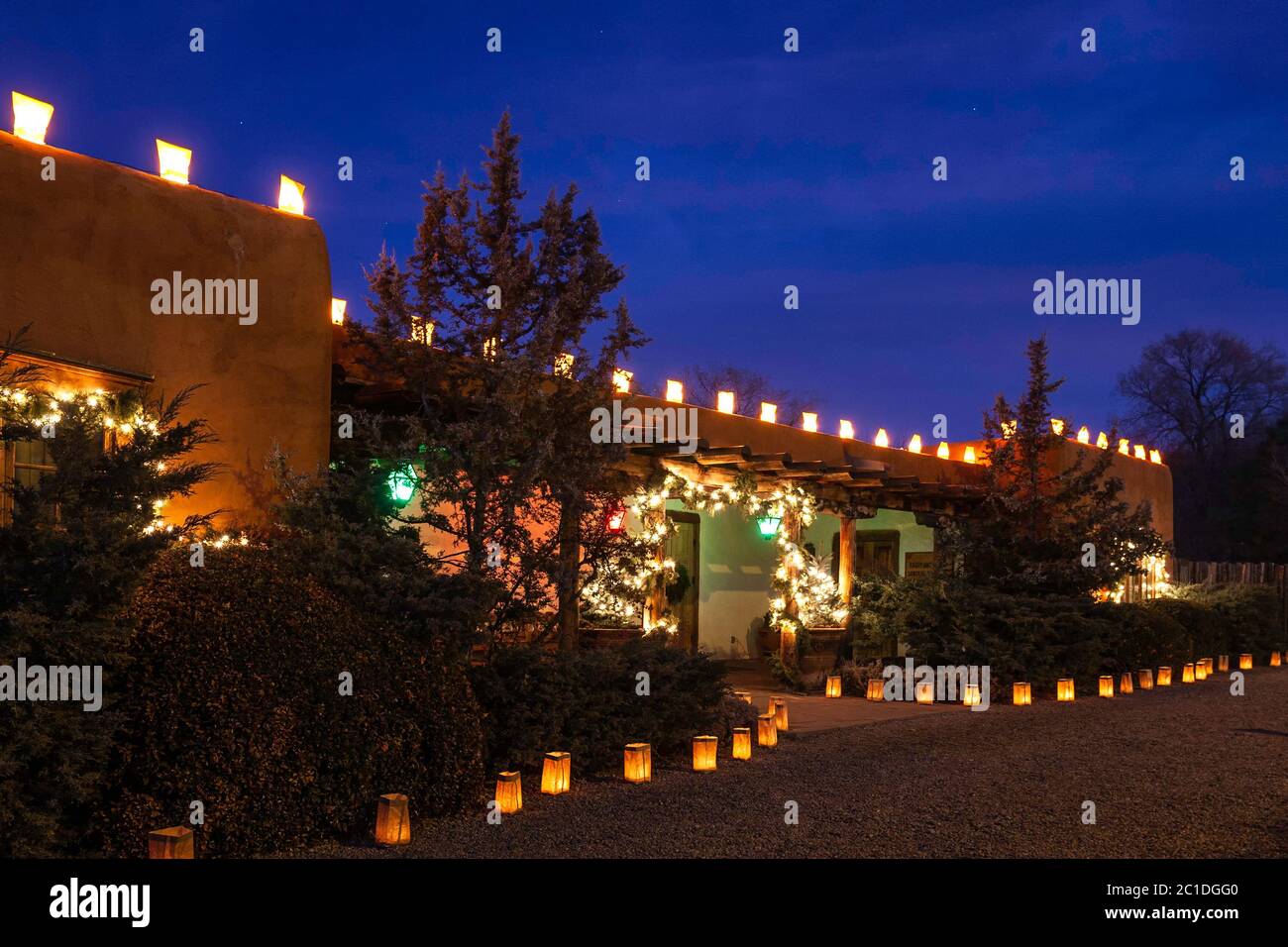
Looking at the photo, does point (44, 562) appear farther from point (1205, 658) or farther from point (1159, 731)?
point (1205, 658)

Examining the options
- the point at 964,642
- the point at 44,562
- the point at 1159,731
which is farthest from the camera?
the point at 964,642

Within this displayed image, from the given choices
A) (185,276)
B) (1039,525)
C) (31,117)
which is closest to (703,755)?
(185,276)

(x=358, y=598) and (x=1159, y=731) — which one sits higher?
(x=358, y=598)

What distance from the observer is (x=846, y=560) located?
15.0 m

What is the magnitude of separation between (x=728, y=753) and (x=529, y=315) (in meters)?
3.91

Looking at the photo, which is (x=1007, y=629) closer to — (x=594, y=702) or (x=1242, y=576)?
(x=594, y=702)

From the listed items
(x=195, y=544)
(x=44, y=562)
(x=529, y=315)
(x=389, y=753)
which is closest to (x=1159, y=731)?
(x=529, y=315)

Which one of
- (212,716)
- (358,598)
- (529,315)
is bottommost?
(212,716)

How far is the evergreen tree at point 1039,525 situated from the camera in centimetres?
1476

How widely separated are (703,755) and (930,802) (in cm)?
174

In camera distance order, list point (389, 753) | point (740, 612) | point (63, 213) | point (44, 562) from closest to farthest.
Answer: point (44, 562) < point (389, 753) < point (63, 213) < point (740, 612)

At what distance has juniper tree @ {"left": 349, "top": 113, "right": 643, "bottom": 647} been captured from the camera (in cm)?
827

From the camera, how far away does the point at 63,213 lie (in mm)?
7379
